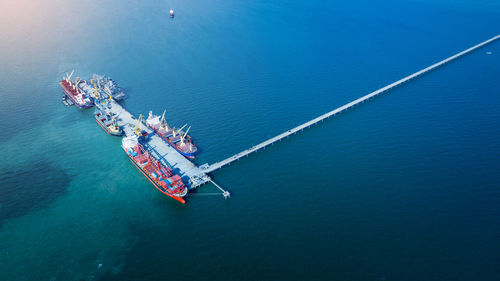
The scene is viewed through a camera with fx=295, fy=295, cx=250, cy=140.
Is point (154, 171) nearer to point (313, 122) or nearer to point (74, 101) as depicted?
point (313, 122)

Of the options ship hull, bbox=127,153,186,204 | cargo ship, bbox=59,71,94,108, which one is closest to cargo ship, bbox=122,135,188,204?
ship hull, bbox=127,153,186,204

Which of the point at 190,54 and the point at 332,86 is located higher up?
the point at 190,54

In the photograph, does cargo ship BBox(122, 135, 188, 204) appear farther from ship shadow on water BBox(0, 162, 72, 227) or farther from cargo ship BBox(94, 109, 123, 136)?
ship shadow on water BBox(0, 162, 72, 227)

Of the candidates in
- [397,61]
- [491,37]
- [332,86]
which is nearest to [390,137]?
[332,86]

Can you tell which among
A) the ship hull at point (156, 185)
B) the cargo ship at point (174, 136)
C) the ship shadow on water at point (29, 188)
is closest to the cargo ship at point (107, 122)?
the cargo ship at point (174, 136)

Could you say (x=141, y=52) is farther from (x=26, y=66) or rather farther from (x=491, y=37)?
(x=491, y=37)

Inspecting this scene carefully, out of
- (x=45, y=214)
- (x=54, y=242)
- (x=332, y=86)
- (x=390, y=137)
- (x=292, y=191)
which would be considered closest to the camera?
(x=54, y=242)

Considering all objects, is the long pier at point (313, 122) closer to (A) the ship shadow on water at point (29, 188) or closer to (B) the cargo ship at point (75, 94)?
(A) the ship shadow on water at point (29, 188)

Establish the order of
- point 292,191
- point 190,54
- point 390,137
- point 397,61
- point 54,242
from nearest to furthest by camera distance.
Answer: point 54,242 < point 292,191 < point 390,137 < point 397,61 < point 190,54
